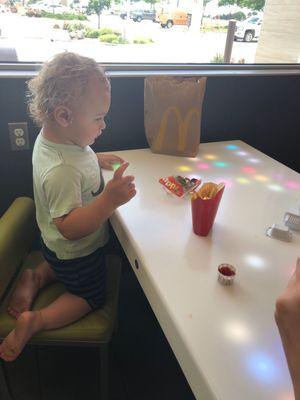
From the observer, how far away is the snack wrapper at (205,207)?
0.88 m

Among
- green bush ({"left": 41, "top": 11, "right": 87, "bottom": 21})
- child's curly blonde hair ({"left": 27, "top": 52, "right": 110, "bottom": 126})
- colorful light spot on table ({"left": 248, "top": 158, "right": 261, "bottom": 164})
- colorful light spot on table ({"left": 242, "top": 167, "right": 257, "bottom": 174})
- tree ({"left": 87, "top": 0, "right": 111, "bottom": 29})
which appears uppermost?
tree ({"left": 87, "top": 0, "right": 111, "bottom": 29})

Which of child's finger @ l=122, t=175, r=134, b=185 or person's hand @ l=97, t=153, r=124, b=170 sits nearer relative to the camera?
child's finger @ l=122, t=175, r=134, b=185

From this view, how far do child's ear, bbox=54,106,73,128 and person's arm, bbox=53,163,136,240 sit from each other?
0.21m

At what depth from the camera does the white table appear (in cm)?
58

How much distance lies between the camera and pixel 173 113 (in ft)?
4.56

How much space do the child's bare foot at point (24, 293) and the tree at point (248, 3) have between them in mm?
1623

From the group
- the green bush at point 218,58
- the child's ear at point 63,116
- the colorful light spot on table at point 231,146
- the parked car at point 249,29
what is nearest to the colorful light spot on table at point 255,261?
the child's ear at point 63,116

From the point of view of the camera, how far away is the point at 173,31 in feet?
5.64

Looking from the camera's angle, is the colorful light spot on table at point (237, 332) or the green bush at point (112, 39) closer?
the colorful light spot on table at point (237, 332)

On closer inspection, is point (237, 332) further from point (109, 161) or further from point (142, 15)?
point (142, 15)

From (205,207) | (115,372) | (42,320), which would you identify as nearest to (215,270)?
(205,207)

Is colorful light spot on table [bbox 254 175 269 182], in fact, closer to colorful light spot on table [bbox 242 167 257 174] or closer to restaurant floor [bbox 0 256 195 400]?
colorful light spot on table [bbox 242 167 257 174]

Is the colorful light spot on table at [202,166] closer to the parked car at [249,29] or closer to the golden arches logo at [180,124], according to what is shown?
the golden arches logo at [180,124]

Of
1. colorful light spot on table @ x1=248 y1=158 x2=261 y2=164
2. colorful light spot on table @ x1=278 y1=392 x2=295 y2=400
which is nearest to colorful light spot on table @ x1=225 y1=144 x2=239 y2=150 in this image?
colorful light spot on table @ x1=248 y1=158 x2=261 y2=164
